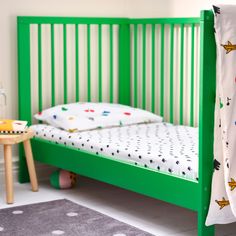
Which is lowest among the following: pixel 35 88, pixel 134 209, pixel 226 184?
pixel 134 209

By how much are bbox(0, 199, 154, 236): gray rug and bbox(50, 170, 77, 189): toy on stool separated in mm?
333

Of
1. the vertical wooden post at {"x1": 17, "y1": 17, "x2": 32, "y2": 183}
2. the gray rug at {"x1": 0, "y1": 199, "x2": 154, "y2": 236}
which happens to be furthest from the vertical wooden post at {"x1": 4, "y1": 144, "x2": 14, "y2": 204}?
the vertical wooden post at {"x1": 17, "y1": 17, "x2": 32, "y2": 183}

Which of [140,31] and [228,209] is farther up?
[140,31]

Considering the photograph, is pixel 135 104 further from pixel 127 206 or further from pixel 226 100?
pixel 226 100

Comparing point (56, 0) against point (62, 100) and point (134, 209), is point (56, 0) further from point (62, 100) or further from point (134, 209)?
point (134, 209)

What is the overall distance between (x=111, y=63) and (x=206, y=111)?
1734 mm

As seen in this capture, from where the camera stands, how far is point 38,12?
4.25 meters

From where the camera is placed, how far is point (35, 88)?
428 centimetres

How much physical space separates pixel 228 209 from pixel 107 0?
2.04 m

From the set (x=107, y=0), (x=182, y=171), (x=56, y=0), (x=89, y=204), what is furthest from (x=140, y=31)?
(x=182, y=171)

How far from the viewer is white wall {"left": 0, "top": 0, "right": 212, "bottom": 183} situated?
4.12 meters

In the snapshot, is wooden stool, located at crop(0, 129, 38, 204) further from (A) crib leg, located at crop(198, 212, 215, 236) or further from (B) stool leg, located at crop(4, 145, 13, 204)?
(A) crib leg, located at crop(198, 212, 215, 236)

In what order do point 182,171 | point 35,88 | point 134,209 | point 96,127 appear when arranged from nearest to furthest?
point 182,171 → point 134,209 → point 96,127 → point 35,88

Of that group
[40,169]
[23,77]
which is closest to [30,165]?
[40,169]
